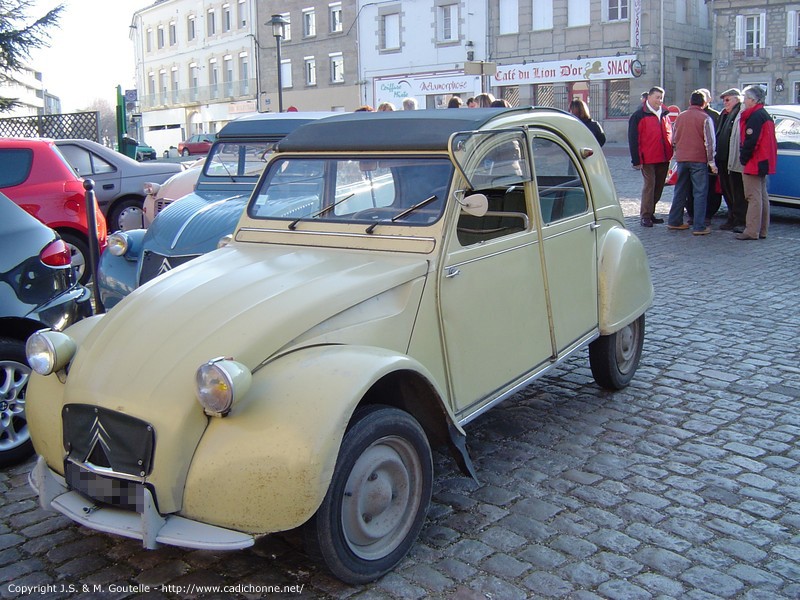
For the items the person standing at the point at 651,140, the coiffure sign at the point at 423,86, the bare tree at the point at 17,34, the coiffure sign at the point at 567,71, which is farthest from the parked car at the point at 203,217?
the coiffure sign at the point at 423,86

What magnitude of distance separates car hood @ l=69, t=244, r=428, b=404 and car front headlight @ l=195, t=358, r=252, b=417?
0.12 m

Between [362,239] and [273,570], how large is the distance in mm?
1596

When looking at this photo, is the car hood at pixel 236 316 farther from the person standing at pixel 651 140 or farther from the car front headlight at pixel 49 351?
the person standing at pixel 651 140

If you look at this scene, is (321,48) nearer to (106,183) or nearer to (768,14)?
(768,14)

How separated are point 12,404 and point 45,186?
5.47 metres

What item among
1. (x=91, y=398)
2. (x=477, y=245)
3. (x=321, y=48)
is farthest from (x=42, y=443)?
(x=321, y=48)

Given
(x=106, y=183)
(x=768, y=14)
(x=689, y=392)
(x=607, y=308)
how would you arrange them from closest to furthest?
(x=607, y=308) → (x=689, y=392) → (x=106, y=183) → (x=768, y=14)

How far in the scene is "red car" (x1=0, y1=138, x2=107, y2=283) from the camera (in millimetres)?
9258

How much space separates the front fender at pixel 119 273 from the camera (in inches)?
281

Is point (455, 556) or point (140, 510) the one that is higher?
point (140, 510)

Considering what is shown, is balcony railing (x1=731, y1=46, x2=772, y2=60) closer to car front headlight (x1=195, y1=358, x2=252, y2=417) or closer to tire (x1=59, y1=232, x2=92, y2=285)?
tire (x1=59, y1=232, x2=92, y2=285)

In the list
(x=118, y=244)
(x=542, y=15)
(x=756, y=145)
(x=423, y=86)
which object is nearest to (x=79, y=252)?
(x=118, y=244)

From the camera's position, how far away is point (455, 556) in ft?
11.7

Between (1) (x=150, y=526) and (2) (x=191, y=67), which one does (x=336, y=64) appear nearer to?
(2) (x=191, y=67)
